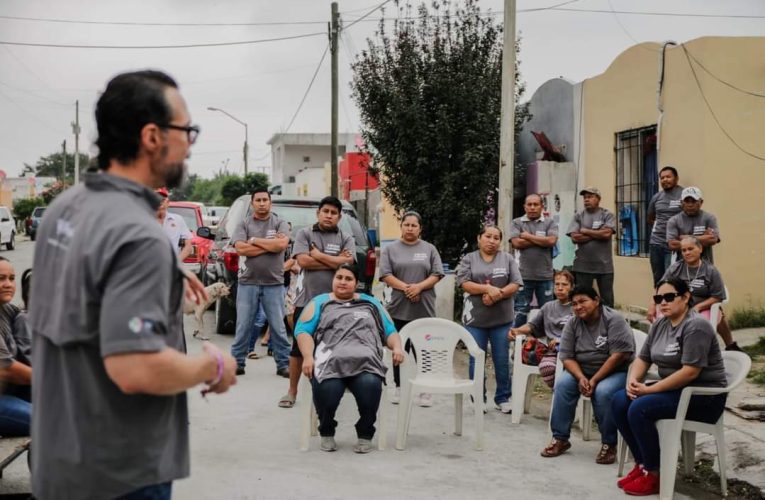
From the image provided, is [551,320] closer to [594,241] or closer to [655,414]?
[655,414]

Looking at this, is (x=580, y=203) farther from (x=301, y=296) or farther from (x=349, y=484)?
(x=349, y=484)

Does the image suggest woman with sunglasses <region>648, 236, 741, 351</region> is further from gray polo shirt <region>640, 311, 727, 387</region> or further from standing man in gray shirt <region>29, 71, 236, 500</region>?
standing man in gray shirt <region>29, 71, 236, 500</region>

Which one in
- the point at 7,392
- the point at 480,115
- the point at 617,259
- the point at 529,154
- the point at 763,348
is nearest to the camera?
the point at 7,392

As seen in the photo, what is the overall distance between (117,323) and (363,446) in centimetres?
486

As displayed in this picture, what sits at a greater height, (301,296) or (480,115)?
(480,115)

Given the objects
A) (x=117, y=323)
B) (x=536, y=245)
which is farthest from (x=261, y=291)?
(x=117, y=323)

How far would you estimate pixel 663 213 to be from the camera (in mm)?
10172

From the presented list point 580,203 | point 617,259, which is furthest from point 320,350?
point 580,203

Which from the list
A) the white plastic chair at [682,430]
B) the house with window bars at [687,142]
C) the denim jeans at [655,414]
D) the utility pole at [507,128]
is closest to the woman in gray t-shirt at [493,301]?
the denim jeans at [655,414]

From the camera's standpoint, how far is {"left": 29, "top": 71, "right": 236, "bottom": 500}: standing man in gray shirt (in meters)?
2.12

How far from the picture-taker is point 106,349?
2094 millimetres

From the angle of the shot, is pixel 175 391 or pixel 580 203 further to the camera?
pixel 580 203

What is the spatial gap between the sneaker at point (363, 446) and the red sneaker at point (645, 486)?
1972mm

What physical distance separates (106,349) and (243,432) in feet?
17.2
